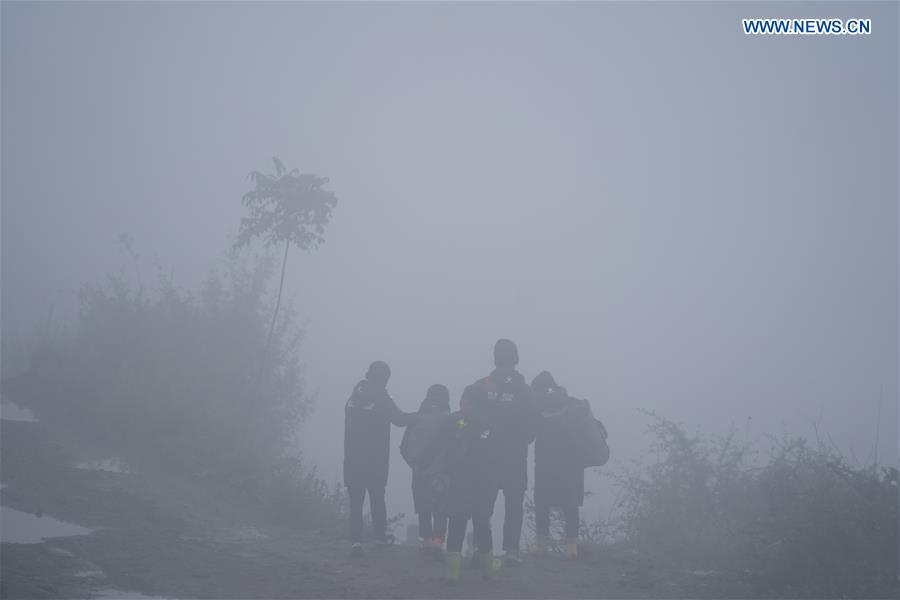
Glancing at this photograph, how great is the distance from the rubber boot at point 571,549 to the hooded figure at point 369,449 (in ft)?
8.40

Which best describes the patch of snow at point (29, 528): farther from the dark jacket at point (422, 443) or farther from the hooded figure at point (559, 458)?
the hooded figure at point (559, 458)

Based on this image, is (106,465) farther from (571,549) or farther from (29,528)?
(571,549)

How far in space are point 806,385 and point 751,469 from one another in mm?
55491

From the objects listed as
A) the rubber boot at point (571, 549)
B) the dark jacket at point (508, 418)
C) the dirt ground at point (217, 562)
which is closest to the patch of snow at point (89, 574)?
the dirt ground at point (217, 562)

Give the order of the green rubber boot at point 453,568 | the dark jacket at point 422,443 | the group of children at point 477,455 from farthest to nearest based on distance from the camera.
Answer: the dark jacket at point 422,443 < the group of children at point 477,455 < the green rubber boot at point 453,568

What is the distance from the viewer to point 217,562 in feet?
26.2

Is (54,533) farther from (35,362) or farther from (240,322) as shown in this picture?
(35,362)

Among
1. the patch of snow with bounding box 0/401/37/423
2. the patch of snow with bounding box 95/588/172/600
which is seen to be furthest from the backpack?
the patch of snow with bounding box 0/401/37/423

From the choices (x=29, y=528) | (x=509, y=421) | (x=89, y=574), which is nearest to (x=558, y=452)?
(x=509, y=421)

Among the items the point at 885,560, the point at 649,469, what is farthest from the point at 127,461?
the point at 885,560

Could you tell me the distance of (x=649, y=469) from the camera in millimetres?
10109

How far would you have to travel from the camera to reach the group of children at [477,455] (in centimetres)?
758

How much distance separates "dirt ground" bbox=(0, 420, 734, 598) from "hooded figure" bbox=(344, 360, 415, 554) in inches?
19.8

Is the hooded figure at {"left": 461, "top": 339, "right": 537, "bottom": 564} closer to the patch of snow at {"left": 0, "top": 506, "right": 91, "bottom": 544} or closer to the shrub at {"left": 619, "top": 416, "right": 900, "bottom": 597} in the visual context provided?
the shrub at {"left": 619, "top": 416, "right": 900, "bottom": 597}
